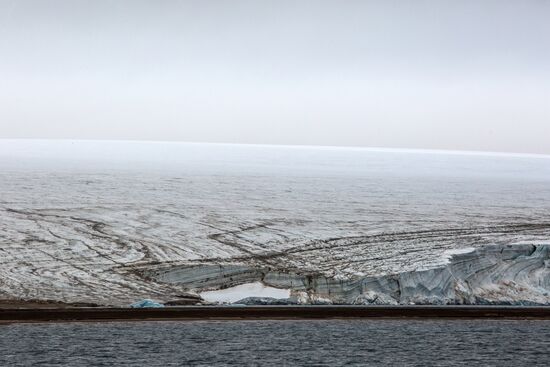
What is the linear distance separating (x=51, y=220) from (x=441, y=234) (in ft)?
42.4

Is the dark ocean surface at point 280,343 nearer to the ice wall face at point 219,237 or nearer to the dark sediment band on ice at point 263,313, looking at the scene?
the dark sediment band on ice at point 263,313

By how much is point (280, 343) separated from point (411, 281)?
30.9 feet

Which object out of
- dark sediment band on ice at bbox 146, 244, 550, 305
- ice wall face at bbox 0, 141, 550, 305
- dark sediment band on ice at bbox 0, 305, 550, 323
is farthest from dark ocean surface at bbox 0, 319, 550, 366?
ice wall face at bbox 0, 141, 550, 305

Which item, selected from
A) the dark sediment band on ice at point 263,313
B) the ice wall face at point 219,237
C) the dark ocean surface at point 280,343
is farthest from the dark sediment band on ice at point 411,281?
the dark ocean surface at point 280,343

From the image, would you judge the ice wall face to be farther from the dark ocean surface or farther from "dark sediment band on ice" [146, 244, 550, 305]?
the dark ocean surface

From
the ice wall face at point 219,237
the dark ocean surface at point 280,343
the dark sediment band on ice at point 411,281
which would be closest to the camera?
the dark ocean surface at point 280,343

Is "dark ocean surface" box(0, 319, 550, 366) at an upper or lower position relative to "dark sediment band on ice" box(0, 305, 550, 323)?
upper

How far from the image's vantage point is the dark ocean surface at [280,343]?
6.76m

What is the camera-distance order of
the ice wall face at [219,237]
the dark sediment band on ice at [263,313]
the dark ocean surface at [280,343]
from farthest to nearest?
1. the ice wall face at [219,237]
2. the dark sediment band on ice at [263,313]
3. the dark ocean surface at [280,343]

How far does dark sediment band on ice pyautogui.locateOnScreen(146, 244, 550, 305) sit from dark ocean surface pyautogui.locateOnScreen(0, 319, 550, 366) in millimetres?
6254

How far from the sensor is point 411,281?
16.4 m

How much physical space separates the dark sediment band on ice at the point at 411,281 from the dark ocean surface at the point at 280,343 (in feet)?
20.5

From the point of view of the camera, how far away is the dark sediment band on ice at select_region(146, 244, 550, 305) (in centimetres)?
1567

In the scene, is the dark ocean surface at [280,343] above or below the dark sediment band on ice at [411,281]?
above
